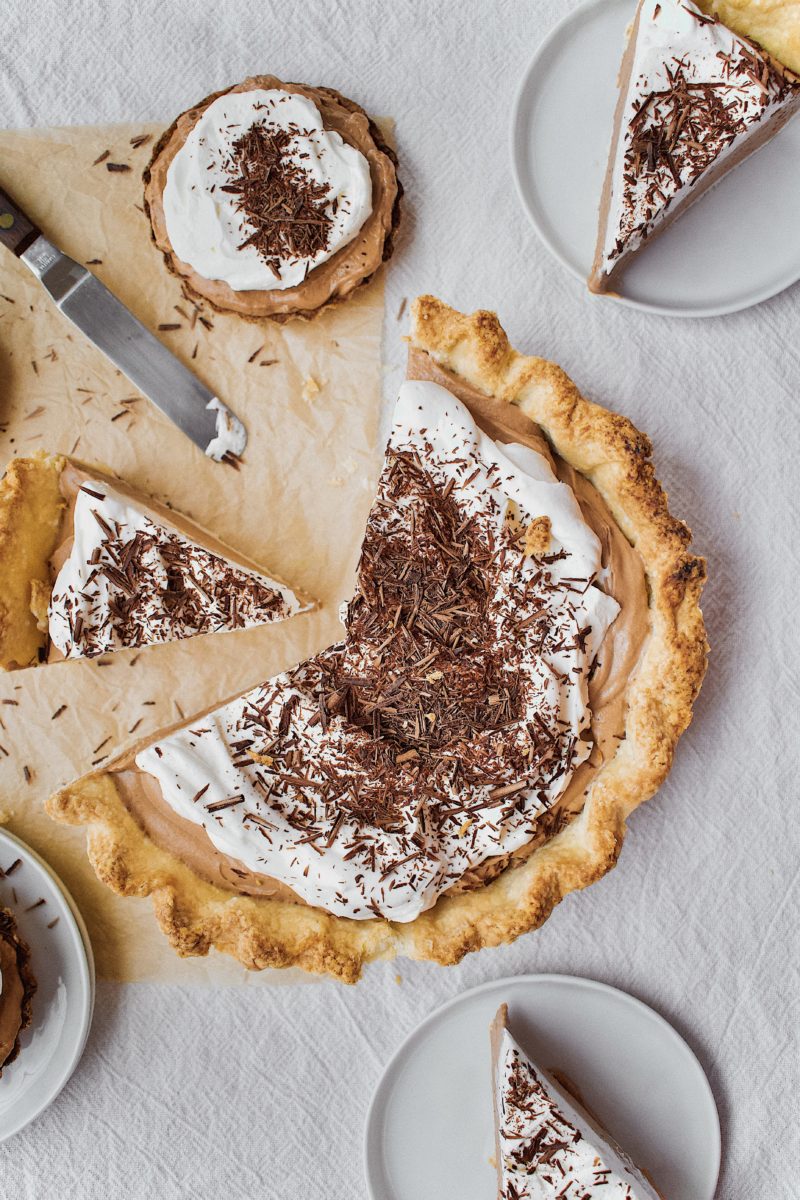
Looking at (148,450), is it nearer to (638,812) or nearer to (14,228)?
(14,228)

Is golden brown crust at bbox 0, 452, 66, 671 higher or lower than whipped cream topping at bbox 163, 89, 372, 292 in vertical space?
lower

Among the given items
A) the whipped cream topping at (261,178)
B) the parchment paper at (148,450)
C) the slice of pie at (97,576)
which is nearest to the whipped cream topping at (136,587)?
the slice of pie at (97,576)

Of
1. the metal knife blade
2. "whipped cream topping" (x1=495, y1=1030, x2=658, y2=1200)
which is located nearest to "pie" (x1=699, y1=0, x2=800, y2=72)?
the metal knife blade

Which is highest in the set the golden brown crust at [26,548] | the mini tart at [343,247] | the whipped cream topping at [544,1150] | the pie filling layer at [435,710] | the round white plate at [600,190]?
the round white plate at [600,190]

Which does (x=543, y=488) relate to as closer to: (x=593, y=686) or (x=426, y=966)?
(x=593, y=686)

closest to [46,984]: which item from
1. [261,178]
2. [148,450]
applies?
[148,450]

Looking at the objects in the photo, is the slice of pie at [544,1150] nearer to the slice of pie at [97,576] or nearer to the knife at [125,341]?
the slice of pie at [97,576]

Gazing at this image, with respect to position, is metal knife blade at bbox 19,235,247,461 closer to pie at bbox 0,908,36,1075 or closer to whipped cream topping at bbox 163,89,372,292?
whipped cream topping at bbox 163,89,372,292
